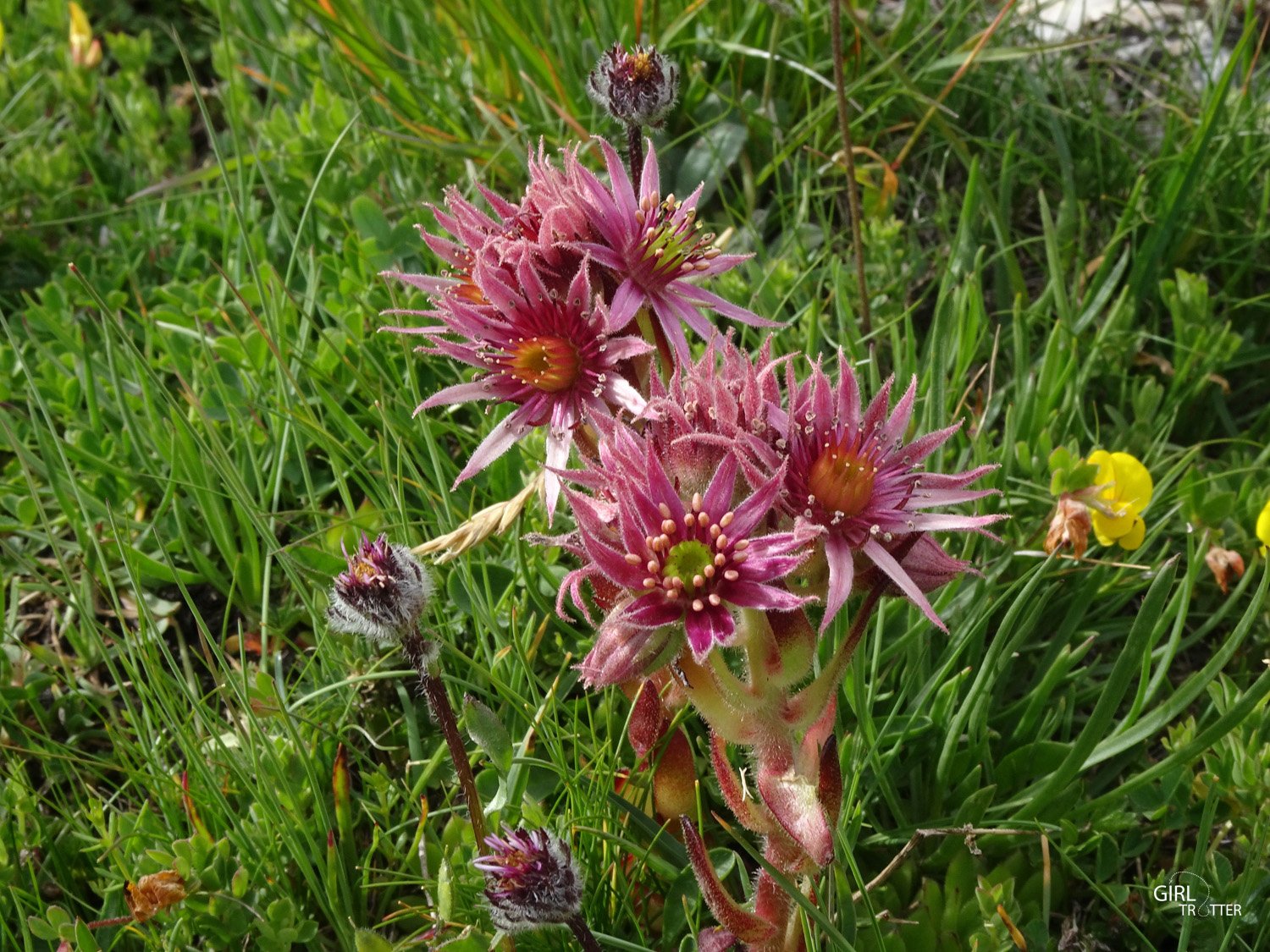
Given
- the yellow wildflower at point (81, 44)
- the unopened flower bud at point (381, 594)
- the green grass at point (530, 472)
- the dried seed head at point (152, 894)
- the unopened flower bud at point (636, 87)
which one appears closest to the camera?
the unopened flower bud at point (381, 594)

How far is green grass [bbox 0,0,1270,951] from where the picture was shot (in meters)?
2.43

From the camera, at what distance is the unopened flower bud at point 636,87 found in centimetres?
259

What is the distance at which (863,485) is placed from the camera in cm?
191

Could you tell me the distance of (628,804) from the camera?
7.75 feet

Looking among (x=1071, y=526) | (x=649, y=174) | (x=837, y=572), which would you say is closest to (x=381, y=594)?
(x=837, y=572)

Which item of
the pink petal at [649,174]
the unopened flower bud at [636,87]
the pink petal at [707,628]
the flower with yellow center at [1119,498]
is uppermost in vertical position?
the unopened flower bud at [636,87]

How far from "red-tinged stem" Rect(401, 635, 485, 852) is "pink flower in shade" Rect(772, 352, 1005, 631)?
0.71 meters

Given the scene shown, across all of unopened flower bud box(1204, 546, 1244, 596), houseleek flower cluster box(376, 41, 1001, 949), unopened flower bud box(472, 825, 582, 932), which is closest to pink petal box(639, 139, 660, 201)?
houseleek flower cluster box(376, 41, 1001, 949)

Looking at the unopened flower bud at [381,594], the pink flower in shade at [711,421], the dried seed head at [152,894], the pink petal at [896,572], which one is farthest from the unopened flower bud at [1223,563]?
the dried seed head at [152,894]

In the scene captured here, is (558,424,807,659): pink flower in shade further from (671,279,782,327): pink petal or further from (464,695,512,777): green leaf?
(671,279,782,327): pink petal

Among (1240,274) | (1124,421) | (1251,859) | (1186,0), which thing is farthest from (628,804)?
(1186,0)

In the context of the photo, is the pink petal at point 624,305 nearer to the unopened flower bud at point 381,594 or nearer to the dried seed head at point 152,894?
the unopened flower bud at point 381,594

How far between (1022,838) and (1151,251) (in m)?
1.93

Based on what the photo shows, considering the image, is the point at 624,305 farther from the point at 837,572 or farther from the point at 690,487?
the point at 837,572
